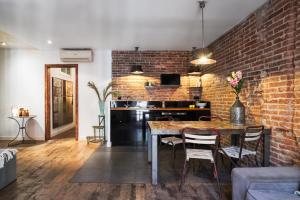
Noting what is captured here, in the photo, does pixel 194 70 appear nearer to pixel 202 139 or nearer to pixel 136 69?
pixel 136 69

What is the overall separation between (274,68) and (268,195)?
1.80 meters

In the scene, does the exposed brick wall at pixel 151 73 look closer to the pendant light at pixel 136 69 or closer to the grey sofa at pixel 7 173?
the pendant light at pixel 136 69

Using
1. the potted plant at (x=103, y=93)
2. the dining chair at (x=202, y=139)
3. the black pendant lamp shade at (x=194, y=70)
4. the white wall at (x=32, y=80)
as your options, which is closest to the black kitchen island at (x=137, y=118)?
the potted plant at (x=103, y=93)

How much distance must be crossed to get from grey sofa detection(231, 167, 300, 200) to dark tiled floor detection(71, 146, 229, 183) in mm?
1257

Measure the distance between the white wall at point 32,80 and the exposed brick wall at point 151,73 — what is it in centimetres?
35

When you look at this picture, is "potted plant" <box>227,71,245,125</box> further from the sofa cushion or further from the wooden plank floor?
the sofa cushion

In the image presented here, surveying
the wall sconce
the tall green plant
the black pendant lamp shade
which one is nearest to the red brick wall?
the black pendant lamp shade

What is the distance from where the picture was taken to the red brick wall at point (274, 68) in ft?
8.71

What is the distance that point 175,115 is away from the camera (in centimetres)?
566

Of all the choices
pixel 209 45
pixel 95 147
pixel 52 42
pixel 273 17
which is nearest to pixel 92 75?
pixel 52 42

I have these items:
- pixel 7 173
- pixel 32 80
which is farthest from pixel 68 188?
pixel 32 80

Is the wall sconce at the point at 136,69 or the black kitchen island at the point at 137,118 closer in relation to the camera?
the black kitchen island at the point at 137,118

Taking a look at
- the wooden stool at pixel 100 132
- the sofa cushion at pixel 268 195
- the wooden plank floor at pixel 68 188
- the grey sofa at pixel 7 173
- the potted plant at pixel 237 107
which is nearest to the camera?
the sofa cushion at pixel 268 195

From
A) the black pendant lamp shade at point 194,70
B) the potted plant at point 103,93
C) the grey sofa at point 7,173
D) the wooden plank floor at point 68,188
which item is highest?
the black pendant lamp shade at point 194,70
